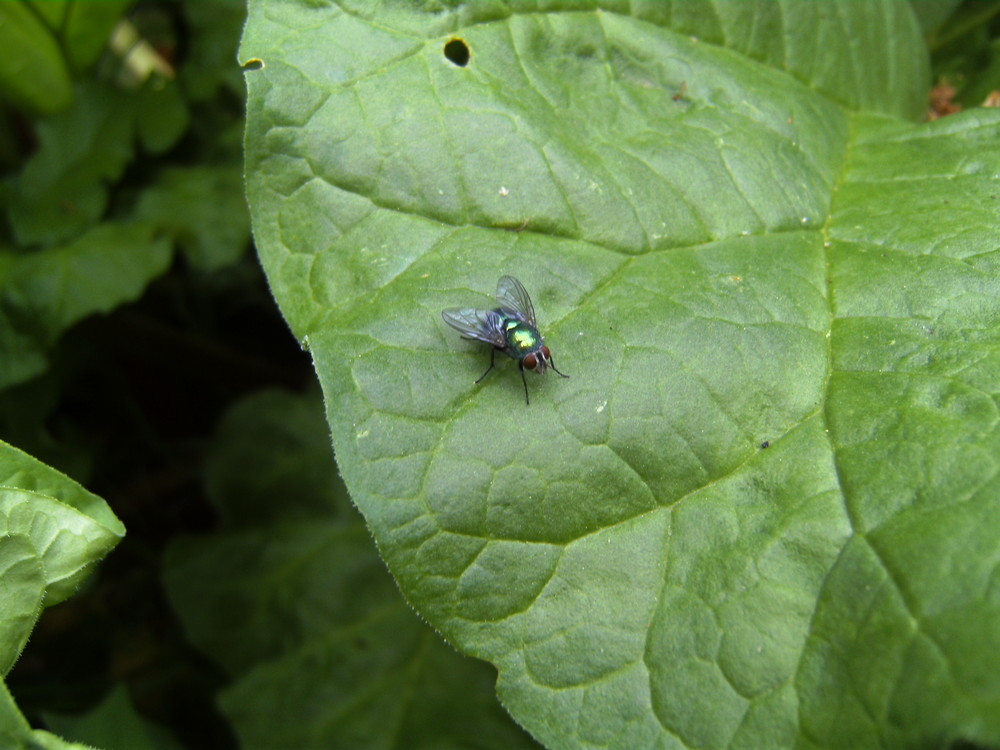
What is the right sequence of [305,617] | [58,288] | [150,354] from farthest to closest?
[150,354] < [305,617] < [58,288]

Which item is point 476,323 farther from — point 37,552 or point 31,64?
point 31,64

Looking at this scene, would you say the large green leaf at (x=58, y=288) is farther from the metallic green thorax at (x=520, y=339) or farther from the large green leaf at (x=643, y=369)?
the metallic green thorax at (x=520, y=339)

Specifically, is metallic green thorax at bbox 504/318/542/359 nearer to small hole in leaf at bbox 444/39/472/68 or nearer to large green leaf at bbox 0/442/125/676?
small hole in leaf at bbox 444/39/472/68

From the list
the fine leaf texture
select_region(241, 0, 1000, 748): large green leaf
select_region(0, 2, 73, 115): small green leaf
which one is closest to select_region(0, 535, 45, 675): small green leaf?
select_region(241, 0, 1000, 748): large green leaf

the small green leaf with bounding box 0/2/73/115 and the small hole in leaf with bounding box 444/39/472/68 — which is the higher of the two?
the small hole in leaf with bounding box 444/39/472/68

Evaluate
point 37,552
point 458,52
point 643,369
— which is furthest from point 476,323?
point 37,552

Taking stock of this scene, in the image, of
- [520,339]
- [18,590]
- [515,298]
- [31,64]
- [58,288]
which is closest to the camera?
[18,590]
